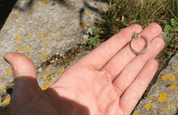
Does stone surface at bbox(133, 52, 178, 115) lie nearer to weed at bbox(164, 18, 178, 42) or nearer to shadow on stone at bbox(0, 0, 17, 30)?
weed at bbox(164, 18, 178, 42)

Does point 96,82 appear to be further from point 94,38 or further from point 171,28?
point 171,28

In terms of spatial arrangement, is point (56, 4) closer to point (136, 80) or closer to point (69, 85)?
point (69, 85)

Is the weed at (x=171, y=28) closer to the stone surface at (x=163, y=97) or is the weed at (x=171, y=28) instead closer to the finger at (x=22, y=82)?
the stone surface at (x=163, y=97)

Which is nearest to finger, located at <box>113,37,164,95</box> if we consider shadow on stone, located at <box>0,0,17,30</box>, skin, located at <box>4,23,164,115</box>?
skin, located at <box>4,23,164,115</box>

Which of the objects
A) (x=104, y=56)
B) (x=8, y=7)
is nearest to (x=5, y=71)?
(x=104, y=56)

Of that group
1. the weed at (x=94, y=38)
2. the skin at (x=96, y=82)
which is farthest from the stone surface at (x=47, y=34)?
the skin at (x=96, y=82)

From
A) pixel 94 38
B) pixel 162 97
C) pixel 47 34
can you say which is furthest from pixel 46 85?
pixel 162 97
